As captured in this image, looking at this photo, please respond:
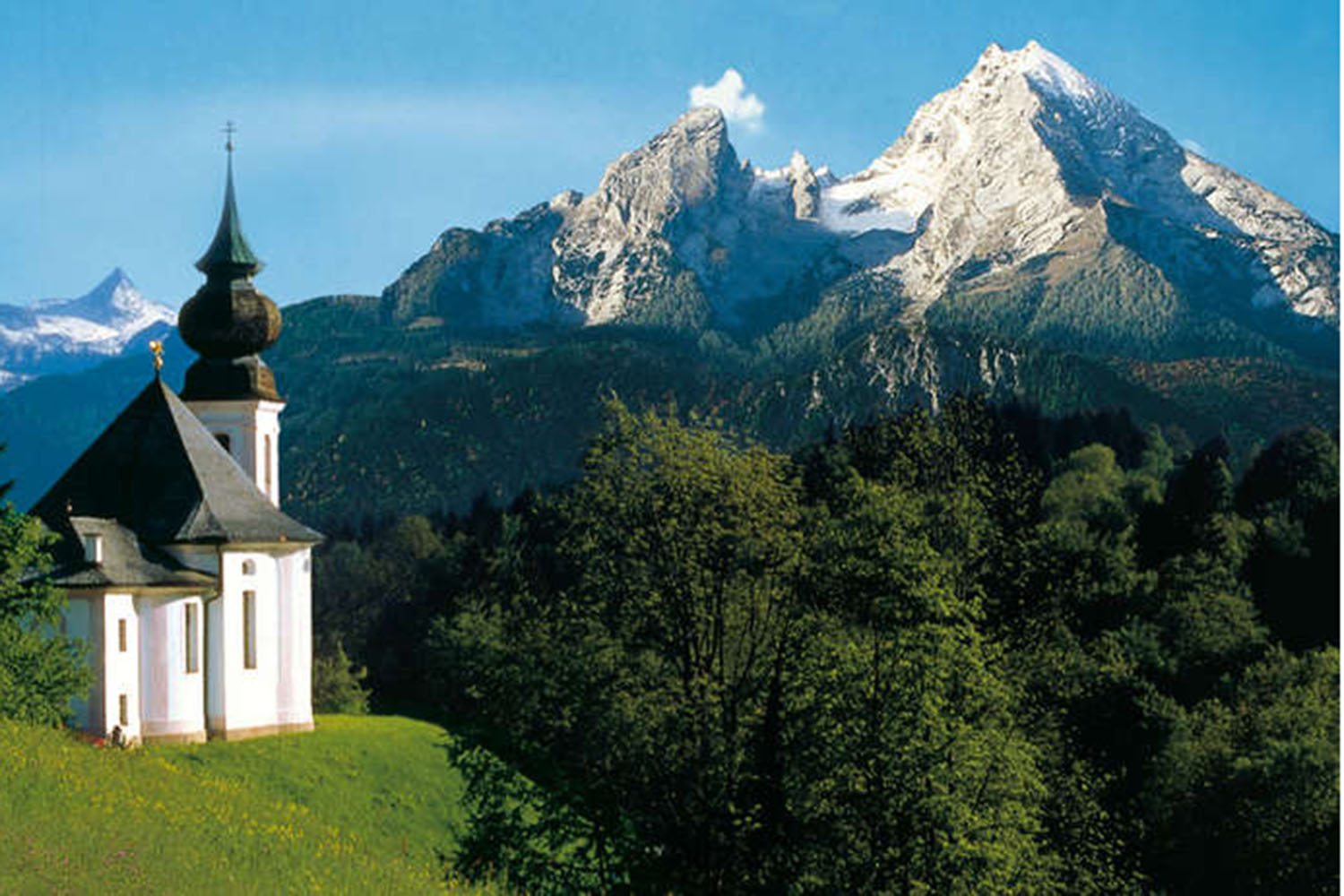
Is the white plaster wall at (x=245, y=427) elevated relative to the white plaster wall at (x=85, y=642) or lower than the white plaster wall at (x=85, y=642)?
elevated

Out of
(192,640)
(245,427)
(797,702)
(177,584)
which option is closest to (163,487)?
(177,584)

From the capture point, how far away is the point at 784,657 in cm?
3425

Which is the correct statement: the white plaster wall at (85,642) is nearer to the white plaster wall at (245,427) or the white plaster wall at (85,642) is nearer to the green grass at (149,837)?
the green grass at (149,837)

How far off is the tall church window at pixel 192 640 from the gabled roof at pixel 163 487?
90.4 inches

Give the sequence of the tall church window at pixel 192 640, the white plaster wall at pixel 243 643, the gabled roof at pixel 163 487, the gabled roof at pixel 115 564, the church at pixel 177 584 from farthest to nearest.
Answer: the gabled roof at pixel 163 487 < the white plaster wall at pixel 243 643 < the tall church window at pixel 192 640 < the church at pixel 177 584 < the gabled roof at pixel 115 564

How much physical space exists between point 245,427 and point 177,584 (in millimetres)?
13540

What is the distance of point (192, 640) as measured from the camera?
59.5 meters

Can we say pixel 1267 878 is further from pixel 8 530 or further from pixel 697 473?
pixel 8 530

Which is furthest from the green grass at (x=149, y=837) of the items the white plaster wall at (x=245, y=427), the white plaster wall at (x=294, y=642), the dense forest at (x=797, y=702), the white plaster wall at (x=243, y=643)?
the white plaster wall at (x=245, y=427)

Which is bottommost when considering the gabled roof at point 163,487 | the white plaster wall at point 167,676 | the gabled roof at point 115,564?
the white plaster wall at point 167,676

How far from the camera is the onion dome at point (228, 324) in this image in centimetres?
7112

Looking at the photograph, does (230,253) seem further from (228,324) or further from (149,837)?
(149,837)

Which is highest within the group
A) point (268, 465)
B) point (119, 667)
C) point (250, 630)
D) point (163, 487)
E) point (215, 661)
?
point (268, 465)

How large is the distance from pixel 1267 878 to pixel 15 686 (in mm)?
33314
